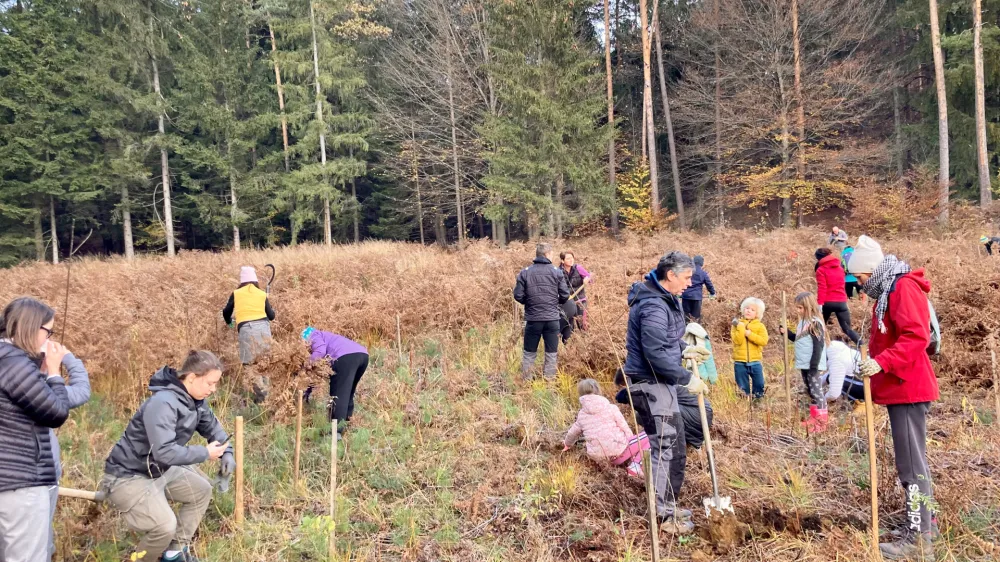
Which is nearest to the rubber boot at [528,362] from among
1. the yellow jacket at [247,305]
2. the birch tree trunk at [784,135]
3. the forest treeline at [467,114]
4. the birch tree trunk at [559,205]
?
the yellow jacket at [247,305]

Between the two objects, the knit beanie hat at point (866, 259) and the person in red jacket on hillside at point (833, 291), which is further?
the person in red jacket on hillside at point (833, 291)

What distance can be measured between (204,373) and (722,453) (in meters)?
3.78

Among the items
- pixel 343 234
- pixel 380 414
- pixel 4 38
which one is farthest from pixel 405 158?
pixel 380 414

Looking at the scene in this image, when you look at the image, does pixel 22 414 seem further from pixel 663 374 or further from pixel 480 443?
pixel 663 374

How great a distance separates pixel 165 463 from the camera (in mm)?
3193

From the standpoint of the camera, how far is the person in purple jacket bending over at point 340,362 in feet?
16.5

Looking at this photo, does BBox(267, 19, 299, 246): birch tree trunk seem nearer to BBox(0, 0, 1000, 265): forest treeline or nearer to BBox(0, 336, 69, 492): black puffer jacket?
BBox(0, 0, 1000, 265): forest treeline

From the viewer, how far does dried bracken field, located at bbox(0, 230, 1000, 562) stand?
3543 millimetres

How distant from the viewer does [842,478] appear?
394 cm

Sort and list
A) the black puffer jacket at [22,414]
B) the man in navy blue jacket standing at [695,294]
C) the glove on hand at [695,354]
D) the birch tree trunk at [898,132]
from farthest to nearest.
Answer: the birch tree trunk at [898,132] < the man in navy blue jacket standing at [695,294] < the glove on hand at [695,354] < the black puffer jacket at [22,414]

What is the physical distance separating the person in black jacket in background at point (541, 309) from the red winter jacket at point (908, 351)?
3.91 meters

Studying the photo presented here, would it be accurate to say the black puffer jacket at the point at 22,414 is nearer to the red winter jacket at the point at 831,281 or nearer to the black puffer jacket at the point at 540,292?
the black puffer jacket at the point at 540,292

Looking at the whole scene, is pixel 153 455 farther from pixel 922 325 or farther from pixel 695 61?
pixel 695 61

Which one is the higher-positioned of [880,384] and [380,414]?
[880,384]
